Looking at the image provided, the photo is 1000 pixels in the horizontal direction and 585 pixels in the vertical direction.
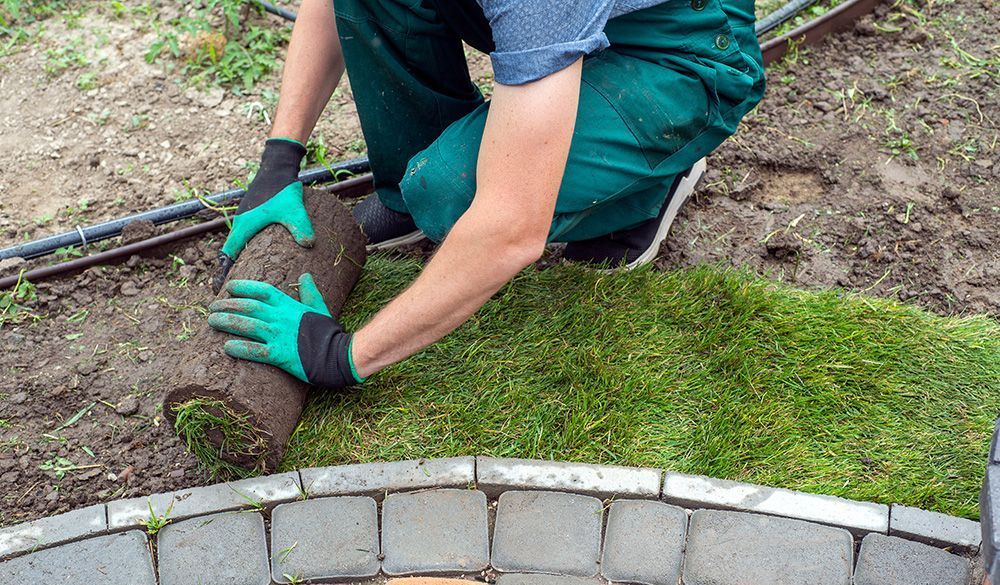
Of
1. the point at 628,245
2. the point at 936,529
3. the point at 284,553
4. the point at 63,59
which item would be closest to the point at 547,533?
the point at 284,553

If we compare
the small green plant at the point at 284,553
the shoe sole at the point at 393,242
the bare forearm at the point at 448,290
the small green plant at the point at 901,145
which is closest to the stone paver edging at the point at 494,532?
the small green plant at the point at 284,553

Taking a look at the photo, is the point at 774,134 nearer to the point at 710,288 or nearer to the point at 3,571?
the point at 710,288

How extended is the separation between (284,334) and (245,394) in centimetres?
22

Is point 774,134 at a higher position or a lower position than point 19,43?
lower

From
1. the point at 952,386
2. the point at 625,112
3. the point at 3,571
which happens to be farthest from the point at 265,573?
the point at 952,386

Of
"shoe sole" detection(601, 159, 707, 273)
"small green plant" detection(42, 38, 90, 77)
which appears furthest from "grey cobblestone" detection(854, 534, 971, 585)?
"small green plant" detection(42, 38, 90, 77)

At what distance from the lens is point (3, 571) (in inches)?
98.0

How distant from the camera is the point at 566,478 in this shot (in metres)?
2.65

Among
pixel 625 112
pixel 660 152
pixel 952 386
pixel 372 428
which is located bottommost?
pixel 952 386

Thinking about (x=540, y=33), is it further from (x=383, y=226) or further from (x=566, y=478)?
(x=383, y=226)

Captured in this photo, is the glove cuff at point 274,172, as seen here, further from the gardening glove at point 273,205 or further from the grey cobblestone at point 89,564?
the grey cobblestone at point 89,564

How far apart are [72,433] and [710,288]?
87.6 inches

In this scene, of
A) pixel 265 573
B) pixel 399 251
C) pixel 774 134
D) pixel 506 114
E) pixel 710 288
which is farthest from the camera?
pixel 774 134

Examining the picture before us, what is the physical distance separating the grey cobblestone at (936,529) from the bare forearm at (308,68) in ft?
7.68
